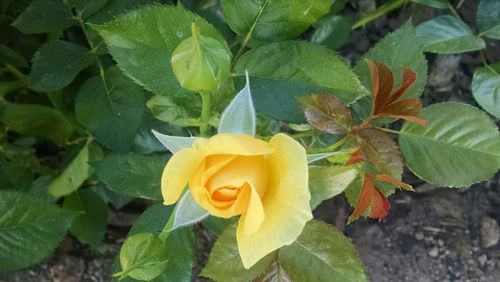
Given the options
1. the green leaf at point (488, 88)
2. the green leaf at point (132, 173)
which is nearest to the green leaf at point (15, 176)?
the green leaf at point (132, 173)

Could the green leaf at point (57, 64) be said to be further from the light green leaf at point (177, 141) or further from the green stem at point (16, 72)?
the light green leaf at point (177, 141)

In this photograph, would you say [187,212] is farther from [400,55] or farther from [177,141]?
[400,55]

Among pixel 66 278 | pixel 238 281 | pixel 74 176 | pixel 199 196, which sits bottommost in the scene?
pixel 66 278

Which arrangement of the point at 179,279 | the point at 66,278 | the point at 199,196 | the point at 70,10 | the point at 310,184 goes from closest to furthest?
the point at 199,196, the point at 310,184, the point at 179,279, the point at 70,10, the point at 66,278

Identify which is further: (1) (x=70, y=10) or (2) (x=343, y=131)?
(1) (x=70, y=10)

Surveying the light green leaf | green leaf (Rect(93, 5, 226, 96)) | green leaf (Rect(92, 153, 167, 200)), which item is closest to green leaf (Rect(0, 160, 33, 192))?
green leaf (Rect(92, 153, 167, 200))

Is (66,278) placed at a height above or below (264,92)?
below

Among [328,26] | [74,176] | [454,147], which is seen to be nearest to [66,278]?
[74,176]

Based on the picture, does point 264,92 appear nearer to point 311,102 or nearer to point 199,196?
point 311,102

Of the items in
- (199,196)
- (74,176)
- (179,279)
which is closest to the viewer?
(199,196)

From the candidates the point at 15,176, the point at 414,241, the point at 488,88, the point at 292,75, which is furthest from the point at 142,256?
the point at 414,241
